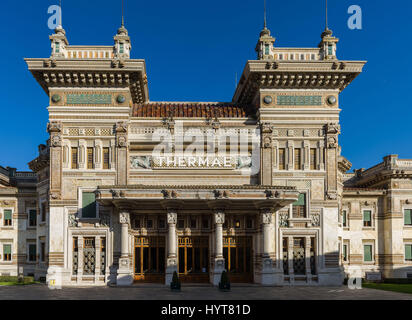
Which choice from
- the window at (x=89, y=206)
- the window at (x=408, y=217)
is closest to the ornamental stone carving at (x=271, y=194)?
the window at (x=89, y=206)

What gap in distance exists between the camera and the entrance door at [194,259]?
1533 inches

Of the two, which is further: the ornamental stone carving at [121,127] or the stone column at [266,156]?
the stone column at [266,156]

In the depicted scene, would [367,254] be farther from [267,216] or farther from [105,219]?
[105,219]

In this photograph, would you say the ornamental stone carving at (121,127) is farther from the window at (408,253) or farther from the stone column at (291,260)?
the window at (408,253)

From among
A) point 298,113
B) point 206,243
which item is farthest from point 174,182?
point 298,113

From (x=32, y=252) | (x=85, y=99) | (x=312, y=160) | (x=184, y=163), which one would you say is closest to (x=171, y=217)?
(x=184, y=163)

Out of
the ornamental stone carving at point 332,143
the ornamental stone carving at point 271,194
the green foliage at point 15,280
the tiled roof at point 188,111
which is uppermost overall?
the tiled roof at point 188,111

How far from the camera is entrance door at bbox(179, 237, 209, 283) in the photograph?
38.9m

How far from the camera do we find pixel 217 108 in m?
43.4

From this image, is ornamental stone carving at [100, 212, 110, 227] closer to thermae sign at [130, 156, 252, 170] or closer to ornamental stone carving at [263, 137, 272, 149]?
thermae sign at [130, 156, 252, 170]

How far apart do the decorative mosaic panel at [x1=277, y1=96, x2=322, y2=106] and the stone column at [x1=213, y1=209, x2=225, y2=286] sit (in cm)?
1097

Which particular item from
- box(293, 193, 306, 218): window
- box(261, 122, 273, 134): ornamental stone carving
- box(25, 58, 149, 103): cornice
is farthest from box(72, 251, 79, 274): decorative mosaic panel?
box(261, 122, 273, 134): ornamental stone carving

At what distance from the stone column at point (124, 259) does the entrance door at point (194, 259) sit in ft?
15.2
